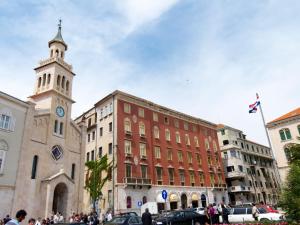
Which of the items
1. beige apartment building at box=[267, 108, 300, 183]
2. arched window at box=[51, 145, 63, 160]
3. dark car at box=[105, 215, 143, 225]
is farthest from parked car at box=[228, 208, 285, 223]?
beige apartment building at box=[267, 108, 300, 183]

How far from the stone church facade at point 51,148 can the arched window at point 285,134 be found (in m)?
32.1

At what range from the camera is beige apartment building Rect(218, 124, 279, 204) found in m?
55.2

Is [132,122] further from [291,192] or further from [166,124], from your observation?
[291,192]

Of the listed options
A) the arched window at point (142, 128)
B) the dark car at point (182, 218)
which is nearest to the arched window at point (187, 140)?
the arched window at point (142, 128)

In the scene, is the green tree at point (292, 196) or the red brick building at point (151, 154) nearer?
the green tree at point (292, 196)

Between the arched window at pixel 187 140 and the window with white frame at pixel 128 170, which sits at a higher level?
the arched window at pixel 187 140

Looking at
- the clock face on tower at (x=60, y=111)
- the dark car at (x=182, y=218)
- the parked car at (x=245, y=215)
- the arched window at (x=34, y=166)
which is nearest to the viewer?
→ the dark car at (x=182, y=218)

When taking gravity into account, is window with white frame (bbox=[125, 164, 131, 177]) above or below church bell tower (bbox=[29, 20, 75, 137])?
below

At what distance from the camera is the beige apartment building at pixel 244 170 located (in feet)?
181

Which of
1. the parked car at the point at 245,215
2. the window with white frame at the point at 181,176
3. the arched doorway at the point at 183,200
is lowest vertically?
the parked car at the point at 245,215

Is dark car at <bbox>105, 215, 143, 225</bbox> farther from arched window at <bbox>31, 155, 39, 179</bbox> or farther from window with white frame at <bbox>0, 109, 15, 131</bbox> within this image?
window with white frame at <bbox>0, 109, 15, 131</bbox>

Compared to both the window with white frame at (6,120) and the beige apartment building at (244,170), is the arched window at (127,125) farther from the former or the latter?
the beige apartment building at (244,170)

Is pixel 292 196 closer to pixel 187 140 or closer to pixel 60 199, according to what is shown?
pixel 60 199

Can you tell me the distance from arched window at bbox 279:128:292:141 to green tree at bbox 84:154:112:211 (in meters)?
28.6
